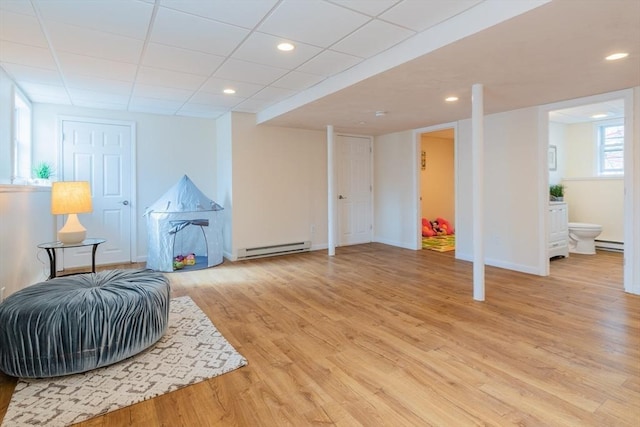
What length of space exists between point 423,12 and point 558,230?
14.9 feet

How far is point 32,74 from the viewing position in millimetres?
3707

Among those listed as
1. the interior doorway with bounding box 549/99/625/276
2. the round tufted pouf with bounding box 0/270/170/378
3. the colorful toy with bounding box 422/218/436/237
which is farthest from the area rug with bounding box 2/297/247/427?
the interior doorway with bounding box 549/99/625/276

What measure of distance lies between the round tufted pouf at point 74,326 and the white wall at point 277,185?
127 inches

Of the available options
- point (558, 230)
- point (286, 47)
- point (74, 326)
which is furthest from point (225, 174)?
point (558, 230)

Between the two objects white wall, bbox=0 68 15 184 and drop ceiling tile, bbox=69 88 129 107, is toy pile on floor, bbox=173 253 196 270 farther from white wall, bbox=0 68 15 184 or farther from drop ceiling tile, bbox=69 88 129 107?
drop ceiling tile, bbox=69 88 129 107

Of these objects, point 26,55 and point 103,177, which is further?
point 103,177

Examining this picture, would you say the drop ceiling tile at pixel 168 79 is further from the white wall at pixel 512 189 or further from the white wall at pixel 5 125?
the white wall at pixel 512 189

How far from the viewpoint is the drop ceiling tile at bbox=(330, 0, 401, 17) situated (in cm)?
232

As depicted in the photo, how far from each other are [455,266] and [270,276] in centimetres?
272

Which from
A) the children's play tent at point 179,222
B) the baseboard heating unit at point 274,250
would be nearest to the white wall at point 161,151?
the children's play tent at point 179,222

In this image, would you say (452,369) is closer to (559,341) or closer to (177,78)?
(559,341)

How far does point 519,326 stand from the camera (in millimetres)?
2861

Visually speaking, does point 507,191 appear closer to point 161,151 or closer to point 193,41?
point 193,41

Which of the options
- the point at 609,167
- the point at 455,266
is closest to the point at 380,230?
the point at 455,266
